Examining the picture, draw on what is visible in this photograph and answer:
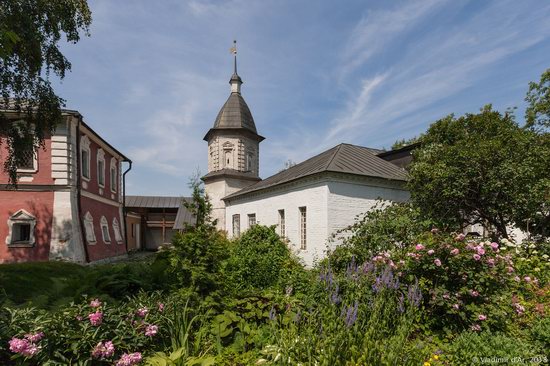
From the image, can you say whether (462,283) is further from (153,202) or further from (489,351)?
(153,202)

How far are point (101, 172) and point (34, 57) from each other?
1244cm

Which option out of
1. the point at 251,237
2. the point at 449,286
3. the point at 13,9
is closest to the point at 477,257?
the point at 449,286

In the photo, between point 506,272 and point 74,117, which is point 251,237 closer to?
point 506,272

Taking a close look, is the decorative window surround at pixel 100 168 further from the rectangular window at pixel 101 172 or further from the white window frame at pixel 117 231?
the white window frame at pixel 117 231

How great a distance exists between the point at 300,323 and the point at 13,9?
11423mm

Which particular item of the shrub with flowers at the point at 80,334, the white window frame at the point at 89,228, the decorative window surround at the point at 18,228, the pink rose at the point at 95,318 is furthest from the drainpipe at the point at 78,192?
the pink rose at the point at 95,318

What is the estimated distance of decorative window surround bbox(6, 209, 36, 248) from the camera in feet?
46.9

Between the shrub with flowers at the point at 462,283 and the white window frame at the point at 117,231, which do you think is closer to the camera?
the shrub with flowers at the point at 462,283

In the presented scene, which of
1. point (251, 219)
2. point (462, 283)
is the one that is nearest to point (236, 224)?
point (251, 219)

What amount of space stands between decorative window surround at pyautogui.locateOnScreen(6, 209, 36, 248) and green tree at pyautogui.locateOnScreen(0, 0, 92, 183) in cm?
510

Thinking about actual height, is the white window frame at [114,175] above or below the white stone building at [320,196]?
above

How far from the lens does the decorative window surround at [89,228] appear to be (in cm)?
1628

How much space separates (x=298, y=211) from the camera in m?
13.7

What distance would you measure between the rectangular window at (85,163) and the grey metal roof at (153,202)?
15.8 meters
